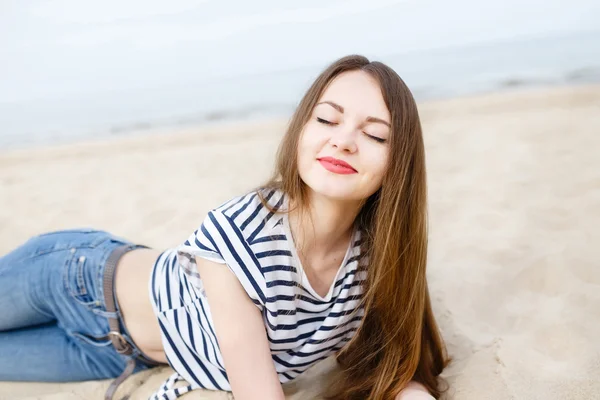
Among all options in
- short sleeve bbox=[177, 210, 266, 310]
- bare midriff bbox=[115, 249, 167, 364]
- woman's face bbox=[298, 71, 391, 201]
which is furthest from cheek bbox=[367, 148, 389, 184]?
bare midriff bbox=[115, 249, 167, 364]

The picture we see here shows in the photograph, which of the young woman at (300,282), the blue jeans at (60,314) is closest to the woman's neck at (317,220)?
the young woman at (300,282)

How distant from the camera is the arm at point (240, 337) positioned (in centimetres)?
171

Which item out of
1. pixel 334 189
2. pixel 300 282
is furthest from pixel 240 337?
pixel 334 189

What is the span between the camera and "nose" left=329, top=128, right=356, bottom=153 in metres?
1.67

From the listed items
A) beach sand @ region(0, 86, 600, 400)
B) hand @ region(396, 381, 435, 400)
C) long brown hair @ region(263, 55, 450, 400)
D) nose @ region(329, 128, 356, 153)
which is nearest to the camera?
nose @ region(329, 128, 356, 153)

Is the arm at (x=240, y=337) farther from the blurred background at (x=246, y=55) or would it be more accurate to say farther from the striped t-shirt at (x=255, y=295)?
the blurred background at (x=246, y=55)

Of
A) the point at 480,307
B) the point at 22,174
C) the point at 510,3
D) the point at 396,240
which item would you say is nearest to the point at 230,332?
the point at 396,240

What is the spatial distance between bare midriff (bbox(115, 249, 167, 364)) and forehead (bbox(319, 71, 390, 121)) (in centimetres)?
110

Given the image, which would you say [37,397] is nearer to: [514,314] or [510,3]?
[514,314]

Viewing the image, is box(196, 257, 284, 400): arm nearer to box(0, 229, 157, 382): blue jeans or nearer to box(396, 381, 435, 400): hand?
box(396, 381, 435, 400): hand

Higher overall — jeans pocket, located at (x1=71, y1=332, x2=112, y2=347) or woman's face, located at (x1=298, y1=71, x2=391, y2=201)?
woman's face, located at (x1=298, y1=71, x2=391, y2=201)

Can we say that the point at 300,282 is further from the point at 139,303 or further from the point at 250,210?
the point at 139,303

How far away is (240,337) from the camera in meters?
1.72

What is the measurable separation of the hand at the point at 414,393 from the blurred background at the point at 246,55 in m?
9.36
